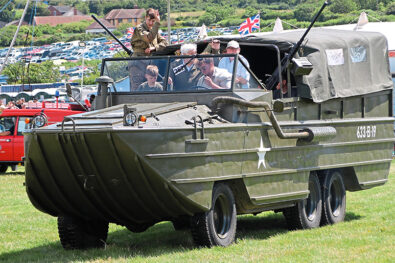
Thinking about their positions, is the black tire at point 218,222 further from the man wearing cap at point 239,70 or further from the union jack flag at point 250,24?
→ the union jack flag at point 250,24

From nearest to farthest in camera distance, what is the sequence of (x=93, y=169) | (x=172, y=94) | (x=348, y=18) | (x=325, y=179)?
(x=93, y=169) → (x=172, y=94) → (x=325, y=179) → (x=348, y=18)

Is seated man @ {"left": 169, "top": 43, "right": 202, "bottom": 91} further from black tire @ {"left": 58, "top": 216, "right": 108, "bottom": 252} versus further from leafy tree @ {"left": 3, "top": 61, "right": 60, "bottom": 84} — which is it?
leafy tree @ {"left": 3, "top": 61, "right": 60, "bottom": 84}

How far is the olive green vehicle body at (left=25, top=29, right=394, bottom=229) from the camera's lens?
34.9 ft

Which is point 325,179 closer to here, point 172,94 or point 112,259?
point 172,94

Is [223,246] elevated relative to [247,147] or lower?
lower

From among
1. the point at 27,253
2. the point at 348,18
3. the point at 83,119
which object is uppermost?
the point at 83,119

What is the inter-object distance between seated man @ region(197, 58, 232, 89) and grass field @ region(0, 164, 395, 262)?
76.6 inches

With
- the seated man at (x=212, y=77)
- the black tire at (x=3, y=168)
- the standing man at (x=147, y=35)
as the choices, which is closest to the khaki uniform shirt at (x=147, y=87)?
the seated man at (x=212, y=77)

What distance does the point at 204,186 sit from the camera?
36.6 ft

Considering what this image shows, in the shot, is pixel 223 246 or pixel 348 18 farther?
pixel 348 18

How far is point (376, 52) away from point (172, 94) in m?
4.12

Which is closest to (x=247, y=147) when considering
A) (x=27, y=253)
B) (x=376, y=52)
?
(x=27, y=253)

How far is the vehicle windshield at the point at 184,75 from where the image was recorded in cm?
1238

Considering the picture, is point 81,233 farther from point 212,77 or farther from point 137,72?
point 212,77
